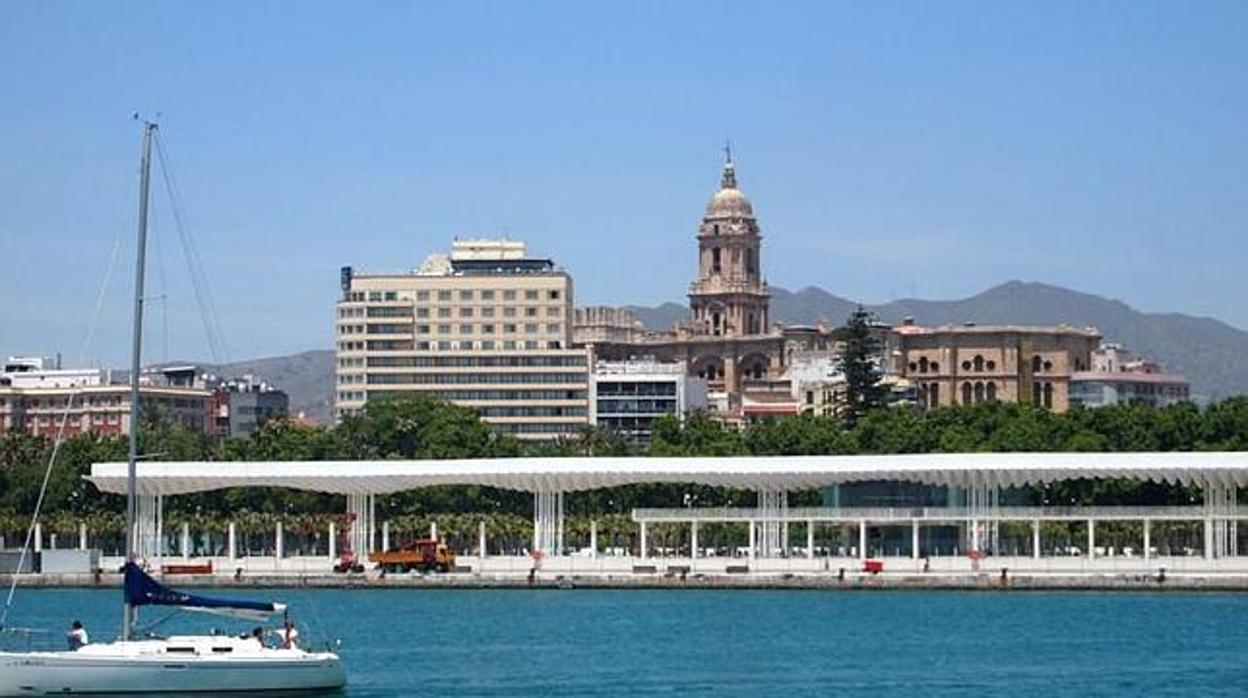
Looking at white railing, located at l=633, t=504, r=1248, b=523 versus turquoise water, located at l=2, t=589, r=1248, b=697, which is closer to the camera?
turquoise water, located at l=2, t=589, r=1248, b=697

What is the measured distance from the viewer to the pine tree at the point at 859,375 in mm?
183375

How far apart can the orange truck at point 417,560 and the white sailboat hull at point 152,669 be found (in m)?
54.9

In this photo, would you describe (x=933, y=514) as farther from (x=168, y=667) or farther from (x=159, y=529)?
(x=168, y=667)

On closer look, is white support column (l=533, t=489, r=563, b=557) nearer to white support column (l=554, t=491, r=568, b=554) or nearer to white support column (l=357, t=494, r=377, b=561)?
white support column (l=554, t=491, r=568, b=554)

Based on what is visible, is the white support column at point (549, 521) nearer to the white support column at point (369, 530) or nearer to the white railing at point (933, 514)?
the white railing at point (933, 514)

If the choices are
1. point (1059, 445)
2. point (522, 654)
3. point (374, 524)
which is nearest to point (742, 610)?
point (522, 654)

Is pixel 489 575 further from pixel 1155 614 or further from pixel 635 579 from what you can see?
pixel 1155 614

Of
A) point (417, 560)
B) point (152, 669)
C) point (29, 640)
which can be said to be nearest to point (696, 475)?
point (417, 560)

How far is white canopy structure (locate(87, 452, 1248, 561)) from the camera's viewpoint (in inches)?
4532

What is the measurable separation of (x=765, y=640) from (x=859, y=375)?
103 meters

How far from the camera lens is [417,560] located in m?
118

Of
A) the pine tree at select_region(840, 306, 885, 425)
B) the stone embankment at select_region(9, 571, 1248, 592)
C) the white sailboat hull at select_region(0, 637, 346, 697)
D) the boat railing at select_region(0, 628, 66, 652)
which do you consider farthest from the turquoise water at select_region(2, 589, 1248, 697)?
the pine tree at select_region(840, 306, 885, 425)

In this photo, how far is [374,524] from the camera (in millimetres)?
127500

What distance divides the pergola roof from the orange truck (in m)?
2.68
